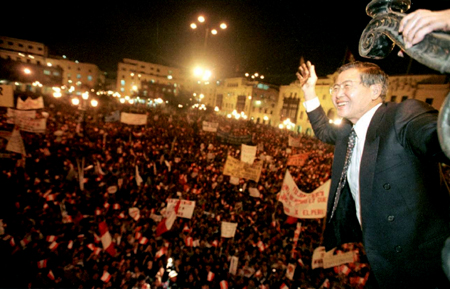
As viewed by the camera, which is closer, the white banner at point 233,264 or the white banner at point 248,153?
the white banner at point 233,264

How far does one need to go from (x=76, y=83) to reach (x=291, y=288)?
Answer: 326 feet

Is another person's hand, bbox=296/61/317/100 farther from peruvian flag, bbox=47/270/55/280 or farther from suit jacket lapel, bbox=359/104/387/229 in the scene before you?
peruvian flag, bbox=47/270/55/280

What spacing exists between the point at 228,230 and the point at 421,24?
8.45m

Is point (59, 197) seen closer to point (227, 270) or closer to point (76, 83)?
point (227, 270)

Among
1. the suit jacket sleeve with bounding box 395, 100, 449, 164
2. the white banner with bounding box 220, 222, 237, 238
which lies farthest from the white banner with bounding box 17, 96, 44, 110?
the suit jacket sleeve with bounding box 395, 100, 449, 164

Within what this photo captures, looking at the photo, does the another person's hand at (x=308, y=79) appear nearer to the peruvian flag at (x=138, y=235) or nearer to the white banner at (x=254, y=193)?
the peruvian flag at (x=138, y=235)

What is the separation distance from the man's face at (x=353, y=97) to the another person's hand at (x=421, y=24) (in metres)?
0.95

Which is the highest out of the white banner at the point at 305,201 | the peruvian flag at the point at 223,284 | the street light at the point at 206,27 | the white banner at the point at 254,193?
the street light at the point at 206,27

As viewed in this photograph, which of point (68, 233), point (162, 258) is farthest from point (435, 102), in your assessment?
point (68, 233)

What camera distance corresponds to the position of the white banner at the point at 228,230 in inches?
331

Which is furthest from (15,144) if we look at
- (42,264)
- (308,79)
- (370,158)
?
(370,158)

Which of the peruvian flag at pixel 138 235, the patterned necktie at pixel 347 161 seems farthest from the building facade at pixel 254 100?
the patterned necktie at pixel 347 161

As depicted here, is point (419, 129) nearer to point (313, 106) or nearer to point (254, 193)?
point (313, 106)

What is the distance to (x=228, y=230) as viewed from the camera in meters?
8.42
